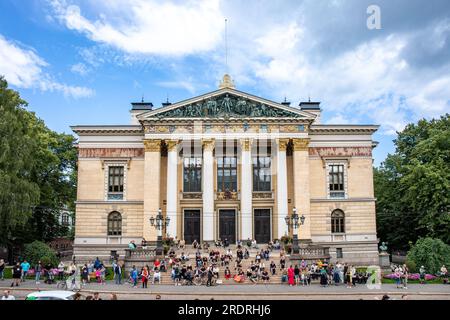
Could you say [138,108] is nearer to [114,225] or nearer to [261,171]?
[114,225]

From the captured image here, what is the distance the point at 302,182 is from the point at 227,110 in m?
10.3

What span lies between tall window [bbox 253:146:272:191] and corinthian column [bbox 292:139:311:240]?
3.07m

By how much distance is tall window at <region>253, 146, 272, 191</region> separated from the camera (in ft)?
159

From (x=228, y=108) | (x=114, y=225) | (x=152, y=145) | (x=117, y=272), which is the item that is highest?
(x=228, y=108)

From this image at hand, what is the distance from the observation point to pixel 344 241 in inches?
1866

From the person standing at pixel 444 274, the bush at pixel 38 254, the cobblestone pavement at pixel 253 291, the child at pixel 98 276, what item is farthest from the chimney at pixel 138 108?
the person standing at pixel 444 274

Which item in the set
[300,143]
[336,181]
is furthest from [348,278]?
[336,181]

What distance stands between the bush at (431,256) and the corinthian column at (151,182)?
23205 millimetres

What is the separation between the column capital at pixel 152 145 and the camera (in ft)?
153

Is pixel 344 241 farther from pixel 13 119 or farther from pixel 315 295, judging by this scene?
pixel 13 119

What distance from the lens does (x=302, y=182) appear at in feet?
153

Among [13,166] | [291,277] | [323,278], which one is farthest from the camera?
[13,166]

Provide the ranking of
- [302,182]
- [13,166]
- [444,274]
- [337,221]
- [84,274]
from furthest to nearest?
[337,221]
[302,182]
[13,166]
[444,274]
[84,274]
